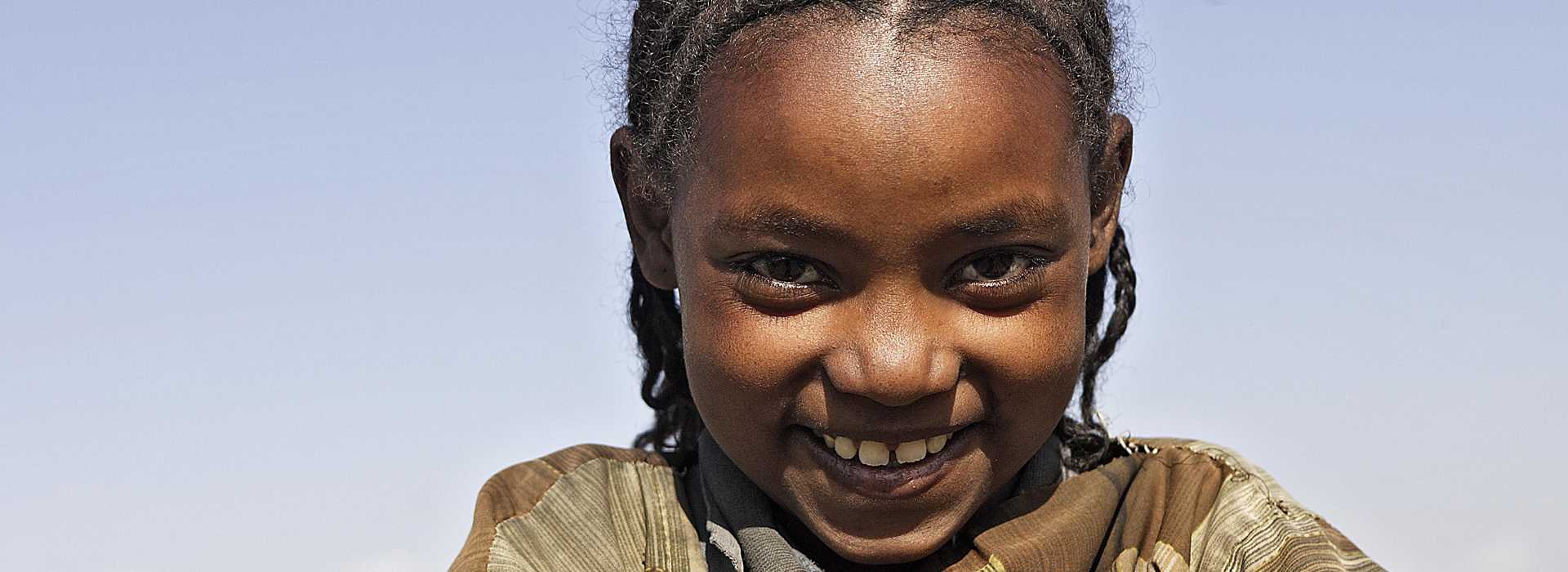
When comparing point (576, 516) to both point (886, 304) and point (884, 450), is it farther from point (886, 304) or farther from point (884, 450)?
point (886, 304)

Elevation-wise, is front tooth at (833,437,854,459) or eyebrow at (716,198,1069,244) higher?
eyebrow at (716,198,1069,244)

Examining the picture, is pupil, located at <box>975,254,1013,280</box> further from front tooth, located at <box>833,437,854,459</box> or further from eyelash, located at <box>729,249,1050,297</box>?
front tooth, located at <box>833,437,854,459</box>

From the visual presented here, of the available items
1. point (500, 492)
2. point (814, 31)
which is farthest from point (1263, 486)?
point (500, 492)

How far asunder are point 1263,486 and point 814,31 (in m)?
1.01

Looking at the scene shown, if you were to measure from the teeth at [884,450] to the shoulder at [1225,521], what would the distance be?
367 mm

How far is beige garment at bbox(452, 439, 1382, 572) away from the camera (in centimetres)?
236

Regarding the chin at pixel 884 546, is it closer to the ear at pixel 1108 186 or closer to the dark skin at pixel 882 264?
the dark skin at pixel 882 264

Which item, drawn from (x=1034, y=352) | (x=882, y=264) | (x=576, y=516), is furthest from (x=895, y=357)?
(x=576, y=516)

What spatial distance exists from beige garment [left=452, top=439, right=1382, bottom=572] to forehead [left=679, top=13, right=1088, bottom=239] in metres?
0.50

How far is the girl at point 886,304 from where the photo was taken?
7.02 feet

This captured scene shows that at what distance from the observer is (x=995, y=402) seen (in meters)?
2.26

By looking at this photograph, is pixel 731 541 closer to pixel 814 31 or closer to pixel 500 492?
pixel 500 492

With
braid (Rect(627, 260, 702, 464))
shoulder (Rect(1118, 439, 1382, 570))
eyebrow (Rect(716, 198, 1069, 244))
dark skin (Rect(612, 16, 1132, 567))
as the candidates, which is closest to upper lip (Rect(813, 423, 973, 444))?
dark skin (Rect(612, 16, 1132, 567))

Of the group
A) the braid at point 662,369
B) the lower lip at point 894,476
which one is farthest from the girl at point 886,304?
the braid at point 662,369
